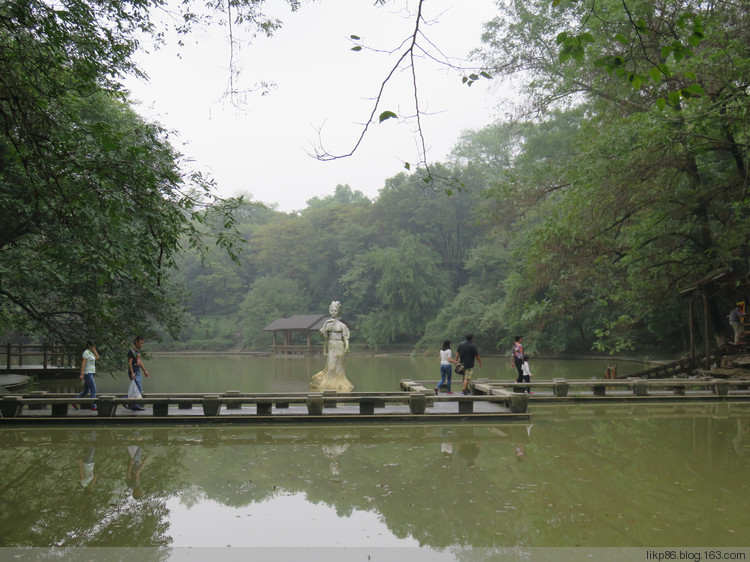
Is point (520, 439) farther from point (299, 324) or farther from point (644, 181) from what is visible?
point (299, 324)

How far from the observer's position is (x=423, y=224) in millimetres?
55250

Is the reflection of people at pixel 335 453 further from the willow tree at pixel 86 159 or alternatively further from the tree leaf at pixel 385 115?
the tree leaf at pixel 385 115

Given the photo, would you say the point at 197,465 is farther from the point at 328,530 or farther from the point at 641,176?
the point at 641,176

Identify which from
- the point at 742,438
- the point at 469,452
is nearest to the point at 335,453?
the point at 469,452

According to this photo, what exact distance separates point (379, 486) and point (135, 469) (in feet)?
10.6

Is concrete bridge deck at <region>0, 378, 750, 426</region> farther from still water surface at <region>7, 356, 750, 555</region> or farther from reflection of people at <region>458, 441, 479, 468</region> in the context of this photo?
reflection of people at <region>458, 441, 479, 468</region>

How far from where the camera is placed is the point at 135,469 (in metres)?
7.69

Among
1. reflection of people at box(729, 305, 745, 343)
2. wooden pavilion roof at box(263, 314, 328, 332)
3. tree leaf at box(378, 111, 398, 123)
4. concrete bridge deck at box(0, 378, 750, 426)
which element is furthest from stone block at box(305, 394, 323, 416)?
wooden pavilion roof at box(263, 314, 328, 332)

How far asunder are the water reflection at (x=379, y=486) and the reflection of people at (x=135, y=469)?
0.04m

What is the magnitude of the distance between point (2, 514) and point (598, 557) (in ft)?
17.9

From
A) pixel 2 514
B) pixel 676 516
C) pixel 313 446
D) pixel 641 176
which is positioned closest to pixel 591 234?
pixel 641 176

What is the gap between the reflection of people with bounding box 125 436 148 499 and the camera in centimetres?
674

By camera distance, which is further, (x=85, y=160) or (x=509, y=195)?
(x=509, y=195)

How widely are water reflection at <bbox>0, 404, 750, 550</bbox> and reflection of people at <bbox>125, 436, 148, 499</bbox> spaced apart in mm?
36
